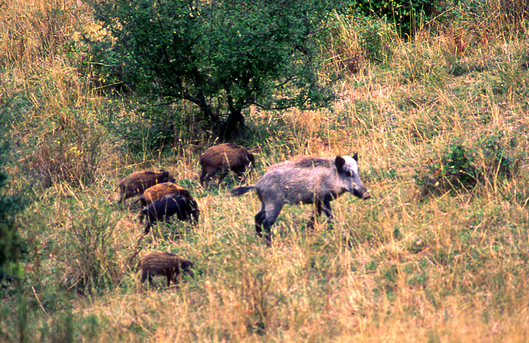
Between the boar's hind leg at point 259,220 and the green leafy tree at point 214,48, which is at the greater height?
the green leafy tree at point 214,48

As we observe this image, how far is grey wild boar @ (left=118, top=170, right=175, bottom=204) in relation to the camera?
729 centimetres

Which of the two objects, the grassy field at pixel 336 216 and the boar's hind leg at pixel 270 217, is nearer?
the grassy field at pixel 336 216

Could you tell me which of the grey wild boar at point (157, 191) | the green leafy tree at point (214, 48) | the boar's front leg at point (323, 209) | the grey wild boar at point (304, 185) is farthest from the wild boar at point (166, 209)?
the green leafy tree at point (214, 48)

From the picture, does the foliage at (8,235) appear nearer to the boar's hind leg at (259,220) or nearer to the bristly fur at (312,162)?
the boar's hind leg at (259,220)

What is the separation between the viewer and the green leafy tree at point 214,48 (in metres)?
7.86

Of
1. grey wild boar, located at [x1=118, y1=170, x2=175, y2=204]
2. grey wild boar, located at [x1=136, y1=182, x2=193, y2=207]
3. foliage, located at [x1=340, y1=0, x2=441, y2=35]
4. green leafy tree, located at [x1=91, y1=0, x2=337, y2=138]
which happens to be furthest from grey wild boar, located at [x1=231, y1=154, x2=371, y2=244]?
foliage, located at [x1=340, y1=0, x2=441, y2=35]

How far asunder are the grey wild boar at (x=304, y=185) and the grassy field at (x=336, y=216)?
10.7 inches

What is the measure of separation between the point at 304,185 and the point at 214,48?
316cm

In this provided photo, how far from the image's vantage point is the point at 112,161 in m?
8.69

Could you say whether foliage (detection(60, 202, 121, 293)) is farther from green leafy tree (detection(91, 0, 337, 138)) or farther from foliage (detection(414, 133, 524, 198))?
foliage (detection(414, 133, 524, 198))

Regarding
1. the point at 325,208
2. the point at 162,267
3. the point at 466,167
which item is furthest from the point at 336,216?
the point at 162,267

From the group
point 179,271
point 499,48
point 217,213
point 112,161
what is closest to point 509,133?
point 499,48

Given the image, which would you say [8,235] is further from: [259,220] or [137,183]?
[137,183]

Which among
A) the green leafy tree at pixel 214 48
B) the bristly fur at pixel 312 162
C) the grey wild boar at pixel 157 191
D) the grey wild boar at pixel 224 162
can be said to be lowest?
the grey wild boar at pixel 157 191
